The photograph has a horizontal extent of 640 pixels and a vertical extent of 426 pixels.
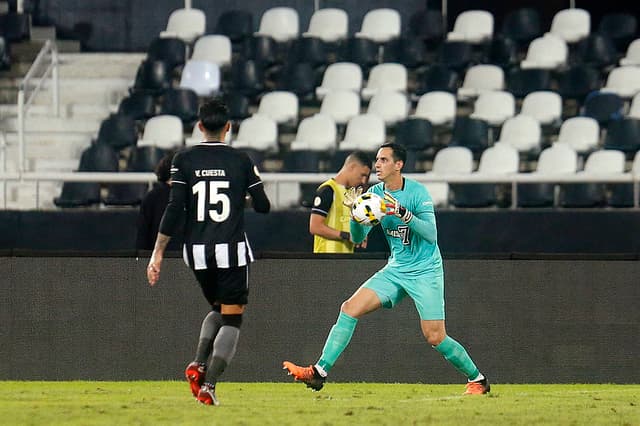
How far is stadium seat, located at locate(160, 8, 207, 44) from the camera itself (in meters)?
18.1

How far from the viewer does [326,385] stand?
33.9 ft

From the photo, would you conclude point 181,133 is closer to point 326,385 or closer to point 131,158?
point 131,158

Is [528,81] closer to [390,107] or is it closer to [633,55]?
[633,55]

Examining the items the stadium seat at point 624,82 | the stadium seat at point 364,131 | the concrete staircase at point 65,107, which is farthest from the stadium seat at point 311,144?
the stadium seat at point 624,82

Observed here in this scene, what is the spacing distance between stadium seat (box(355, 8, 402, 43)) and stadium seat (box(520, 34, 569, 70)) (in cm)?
165

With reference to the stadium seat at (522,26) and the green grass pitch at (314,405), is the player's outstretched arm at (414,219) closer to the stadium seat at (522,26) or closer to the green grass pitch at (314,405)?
the green grass pitch at (314,405)

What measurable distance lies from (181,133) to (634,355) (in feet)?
22.9

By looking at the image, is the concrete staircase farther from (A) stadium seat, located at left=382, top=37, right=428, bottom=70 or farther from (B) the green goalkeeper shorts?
(B) the green goalkeeper shorts

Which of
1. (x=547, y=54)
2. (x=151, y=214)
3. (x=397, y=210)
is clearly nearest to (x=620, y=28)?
(x=547, y=54)

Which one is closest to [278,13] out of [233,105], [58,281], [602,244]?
[233,105]

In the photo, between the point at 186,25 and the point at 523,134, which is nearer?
the point at 523,134

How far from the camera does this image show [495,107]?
16.6 m

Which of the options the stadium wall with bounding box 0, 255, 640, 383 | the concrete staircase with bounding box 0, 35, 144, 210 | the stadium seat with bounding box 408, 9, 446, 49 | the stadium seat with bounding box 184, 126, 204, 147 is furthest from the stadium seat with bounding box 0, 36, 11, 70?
the stadium wall with bounding box 0, 255, 640, 383

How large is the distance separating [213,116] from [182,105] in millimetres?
8621
